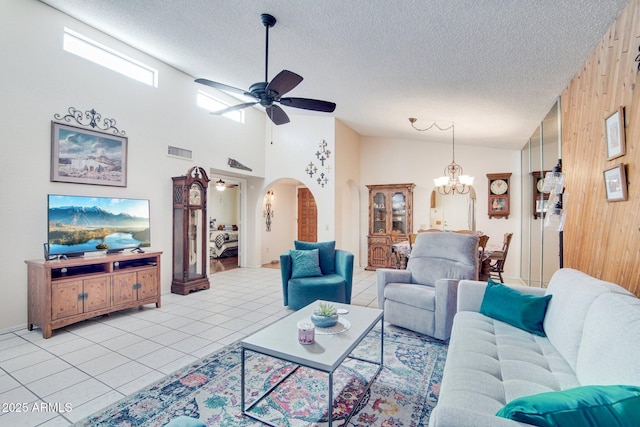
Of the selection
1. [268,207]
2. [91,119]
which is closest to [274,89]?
[91,119]

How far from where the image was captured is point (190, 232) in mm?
5117

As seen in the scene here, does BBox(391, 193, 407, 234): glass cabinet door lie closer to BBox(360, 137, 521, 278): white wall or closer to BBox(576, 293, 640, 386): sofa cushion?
BBox(360, 137, 521, 278): white wall

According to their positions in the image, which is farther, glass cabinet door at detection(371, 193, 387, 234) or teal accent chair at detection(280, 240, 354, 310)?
glass cabinet door at detection(371, 193, 387, 234)

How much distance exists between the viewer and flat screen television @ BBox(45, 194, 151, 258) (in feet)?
11.8

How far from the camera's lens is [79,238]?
12.4ft

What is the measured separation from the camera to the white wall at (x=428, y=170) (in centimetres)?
609

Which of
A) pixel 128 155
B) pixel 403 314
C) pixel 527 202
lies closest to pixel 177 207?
pixel 128 155

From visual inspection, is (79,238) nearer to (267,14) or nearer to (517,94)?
(267,14)

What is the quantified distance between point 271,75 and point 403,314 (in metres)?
3.59

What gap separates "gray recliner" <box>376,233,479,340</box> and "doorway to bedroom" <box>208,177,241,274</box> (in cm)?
543

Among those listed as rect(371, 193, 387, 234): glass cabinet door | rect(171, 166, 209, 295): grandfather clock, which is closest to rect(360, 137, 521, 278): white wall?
rect(371, 193, 387, 234): glass cabinet door

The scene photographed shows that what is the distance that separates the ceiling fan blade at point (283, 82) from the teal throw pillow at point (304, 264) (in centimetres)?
209

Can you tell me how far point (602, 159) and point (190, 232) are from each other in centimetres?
520

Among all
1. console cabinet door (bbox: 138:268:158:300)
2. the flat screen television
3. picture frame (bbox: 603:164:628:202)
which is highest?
picture frame (bbox: 603:164:628:202)
